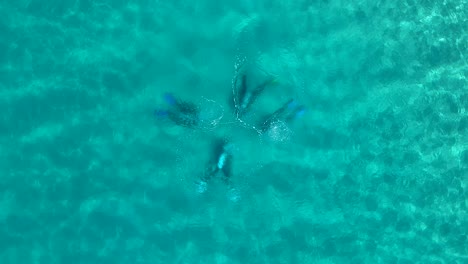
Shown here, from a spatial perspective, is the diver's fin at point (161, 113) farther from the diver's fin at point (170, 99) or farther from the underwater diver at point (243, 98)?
the underwater diver at point (243, 98)

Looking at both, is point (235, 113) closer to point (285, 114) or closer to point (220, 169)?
point (285, 114)

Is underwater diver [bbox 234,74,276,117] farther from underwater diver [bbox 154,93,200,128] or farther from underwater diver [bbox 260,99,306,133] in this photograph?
underwater diver [bbox 154,93,200,128]

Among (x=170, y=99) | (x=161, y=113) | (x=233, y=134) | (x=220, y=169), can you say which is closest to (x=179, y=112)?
(x=170, y=99)

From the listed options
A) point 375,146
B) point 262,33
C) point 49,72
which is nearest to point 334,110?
point 375,146

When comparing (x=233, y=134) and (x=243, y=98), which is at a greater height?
(x=243, y=98)

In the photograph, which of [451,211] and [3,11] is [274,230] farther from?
[3,11]

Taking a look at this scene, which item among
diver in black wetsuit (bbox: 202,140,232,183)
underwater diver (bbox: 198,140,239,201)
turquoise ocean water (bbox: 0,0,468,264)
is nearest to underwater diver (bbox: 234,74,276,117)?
turquoise ocean water (bbox: 0,0,468,264)
